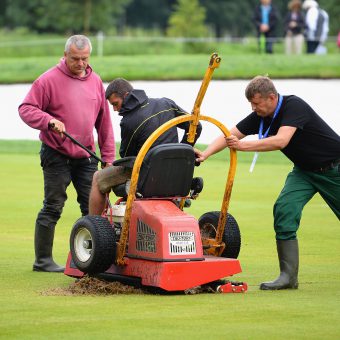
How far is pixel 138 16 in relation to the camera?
9738 centimetres

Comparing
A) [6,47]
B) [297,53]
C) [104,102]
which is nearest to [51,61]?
[297,53]

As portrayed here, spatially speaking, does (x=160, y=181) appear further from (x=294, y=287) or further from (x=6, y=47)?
(x=6, y=47)

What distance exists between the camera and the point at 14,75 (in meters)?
33.1

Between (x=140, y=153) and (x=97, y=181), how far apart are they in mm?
966

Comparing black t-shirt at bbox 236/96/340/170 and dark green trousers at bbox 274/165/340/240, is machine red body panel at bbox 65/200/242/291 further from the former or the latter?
black t-shirt at bbox 236/96/340/170

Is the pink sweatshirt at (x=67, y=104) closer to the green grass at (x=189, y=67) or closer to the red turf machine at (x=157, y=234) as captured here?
the red turf machine at (x=157, y=234)

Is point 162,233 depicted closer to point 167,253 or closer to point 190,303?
point 167,253

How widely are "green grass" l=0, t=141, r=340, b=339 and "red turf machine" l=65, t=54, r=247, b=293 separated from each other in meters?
0.19

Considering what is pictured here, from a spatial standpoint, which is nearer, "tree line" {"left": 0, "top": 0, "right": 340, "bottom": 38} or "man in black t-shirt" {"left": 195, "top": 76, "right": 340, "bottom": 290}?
"man in black t-shirt" {"left": 195, "top": 76, "right": 340, "bottom": 290}

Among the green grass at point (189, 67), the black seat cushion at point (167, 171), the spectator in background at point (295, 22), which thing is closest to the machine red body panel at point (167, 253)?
the black seat cushion at point (167, 171)

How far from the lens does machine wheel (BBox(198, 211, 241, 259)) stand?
9812 millimetres

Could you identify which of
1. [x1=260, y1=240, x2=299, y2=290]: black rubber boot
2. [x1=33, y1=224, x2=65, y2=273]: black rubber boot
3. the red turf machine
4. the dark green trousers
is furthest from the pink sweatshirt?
[x1=260, y1=240, x2=299, y2=290]: black rubber boot

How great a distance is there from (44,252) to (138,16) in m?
87.6

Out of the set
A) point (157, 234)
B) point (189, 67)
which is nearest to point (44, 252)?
point (157, 234)
